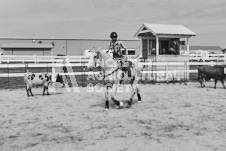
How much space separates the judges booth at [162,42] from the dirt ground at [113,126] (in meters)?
9.39

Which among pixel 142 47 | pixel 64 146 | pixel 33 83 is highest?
pixel 142 47

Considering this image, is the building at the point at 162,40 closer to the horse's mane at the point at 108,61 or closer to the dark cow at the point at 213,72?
the dark cow at the point at 213,72

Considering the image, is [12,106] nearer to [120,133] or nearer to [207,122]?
[120,133]

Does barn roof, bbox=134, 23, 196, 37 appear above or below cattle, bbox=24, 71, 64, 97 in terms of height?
above

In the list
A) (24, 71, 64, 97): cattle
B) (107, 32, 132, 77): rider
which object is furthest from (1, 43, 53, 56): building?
(107, 32, 132, 77): rider

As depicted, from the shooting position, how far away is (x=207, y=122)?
6.46 meters

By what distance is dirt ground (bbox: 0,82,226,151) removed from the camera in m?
4.79

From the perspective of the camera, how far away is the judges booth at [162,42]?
18500 mm

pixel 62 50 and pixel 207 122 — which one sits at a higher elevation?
pixel 62 50

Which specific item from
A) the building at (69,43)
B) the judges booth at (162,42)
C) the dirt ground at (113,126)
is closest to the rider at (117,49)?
the dirt ground at (113,126)

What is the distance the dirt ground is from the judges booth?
30.8 ft

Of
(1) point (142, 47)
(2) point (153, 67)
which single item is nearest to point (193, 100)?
(2) point (153, 67)

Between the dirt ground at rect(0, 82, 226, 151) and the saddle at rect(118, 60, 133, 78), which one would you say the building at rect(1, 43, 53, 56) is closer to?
the dirt ground at rect(0, 82, 226, 151)

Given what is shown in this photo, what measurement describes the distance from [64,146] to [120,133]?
1.37 m
